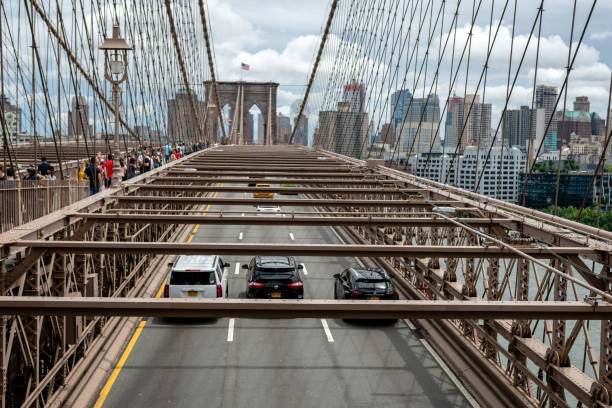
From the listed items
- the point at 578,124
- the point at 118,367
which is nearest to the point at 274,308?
the point at 118,367

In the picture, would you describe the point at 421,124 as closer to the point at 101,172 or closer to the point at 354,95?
the point at 101,172

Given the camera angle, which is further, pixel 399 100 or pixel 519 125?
pixel 399 100

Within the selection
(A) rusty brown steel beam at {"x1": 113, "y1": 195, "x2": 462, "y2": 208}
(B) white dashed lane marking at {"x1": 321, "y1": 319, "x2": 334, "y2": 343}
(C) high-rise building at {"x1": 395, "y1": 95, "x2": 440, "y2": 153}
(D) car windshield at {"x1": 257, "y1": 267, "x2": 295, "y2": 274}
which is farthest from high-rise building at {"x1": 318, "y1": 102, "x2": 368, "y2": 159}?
(A) rusty brown steel beam at {"x1": 113, "y1": 195, "x2": 462, "y2": 208}

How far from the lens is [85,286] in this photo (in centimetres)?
1370

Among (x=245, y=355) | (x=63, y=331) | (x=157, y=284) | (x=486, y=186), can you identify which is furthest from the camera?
(x=486, y=186)

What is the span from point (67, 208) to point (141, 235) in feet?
39.0

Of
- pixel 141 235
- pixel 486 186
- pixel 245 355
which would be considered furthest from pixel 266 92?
pixel 245 355

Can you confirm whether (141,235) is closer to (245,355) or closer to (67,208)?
(245,355)

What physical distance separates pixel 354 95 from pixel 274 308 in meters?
45.8

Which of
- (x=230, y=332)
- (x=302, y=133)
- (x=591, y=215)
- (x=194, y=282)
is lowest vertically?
(x=230, y=332)

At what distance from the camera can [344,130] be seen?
60.3 metres

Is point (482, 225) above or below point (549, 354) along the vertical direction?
above

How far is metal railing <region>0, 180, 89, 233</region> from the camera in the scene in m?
10.7

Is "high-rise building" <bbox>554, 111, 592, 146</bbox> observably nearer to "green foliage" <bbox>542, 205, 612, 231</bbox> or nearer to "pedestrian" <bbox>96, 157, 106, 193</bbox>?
"green foliage" <bbox>542, 205, 612, 231</bbox>
